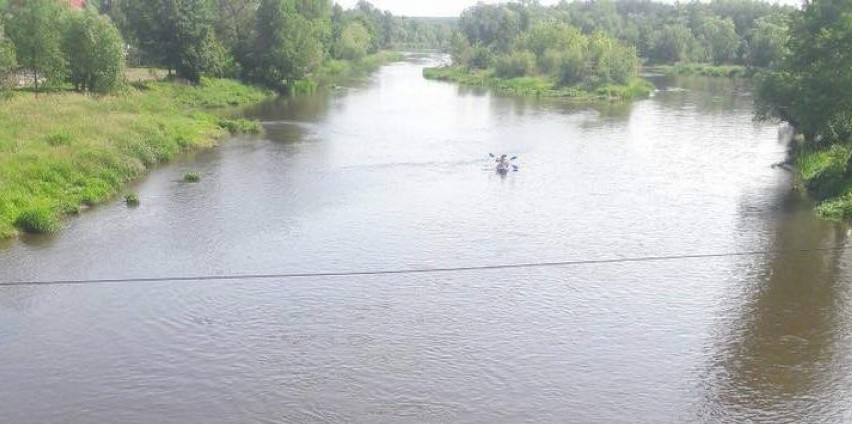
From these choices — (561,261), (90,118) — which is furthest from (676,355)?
(90,118)

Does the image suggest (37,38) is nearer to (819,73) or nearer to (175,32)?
Result: (175,32)

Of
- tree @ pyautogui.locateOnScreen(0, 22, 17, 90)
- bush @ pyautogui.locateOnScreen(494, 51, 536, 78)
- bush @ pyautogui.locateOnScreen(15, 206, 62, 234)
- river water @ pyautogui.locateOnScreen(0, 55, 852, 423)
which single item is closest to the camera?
river water @ pyautogui.locateOnScreen(0, 55, 852, 423)

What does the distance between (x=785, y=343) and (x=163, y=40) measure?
178 feet

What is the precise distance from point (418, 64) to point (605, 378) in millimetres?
121523

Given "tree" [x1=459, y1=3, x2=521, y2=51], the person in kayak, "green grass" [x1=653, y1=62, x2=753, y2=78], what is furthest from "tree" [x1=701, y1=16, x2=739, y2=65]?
the person in kayak

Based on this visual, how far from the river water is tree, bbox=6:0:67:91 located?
1396 centimetres

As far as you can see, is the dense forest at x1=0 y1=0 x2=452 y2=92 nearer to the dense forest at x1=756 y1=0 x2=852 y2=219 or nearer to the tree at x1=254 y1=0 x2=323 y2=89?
the tree at x1=254 y1=0 x2=323 y2=89

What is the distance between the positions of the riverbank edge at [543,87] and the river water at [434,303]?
37281 mm

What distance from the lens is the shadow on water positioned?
55.1 ft

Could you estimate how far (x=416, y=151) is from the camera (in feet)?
145

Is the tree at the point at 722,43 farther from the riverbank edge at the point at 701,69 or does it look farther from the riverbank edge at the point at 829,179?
the riverbank edge at the point at 829,179

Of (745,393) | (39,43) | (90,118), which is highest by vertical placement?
(39,43)

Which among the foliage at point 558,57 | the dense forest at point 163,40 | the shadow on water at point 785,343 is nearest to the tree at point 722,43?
the foliage at point 558,57

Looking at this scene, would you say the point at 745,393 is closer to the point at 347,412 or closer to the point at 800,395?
the point at 800,395
